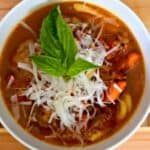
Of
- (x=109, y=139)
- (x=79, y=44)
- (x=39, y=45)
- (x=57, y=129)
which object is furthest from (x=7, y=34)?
(x=109, y=139)

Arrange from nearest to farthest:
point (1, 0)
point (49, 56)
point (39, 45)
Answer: point (49, 56) < point (39, 45) < point (1, 0)

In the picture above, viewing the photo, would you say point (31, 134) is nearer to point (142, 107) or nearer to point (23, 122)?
point (23, 122)

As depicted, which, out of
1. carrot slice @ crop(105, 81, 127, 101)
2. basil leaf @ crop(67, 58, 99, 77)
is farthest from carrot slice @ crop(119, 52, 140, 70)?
basil leaf @ crop(67, 58, 99, 77)

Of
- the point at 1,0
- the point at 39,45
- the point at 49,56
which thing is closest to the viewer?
the point at 49,56

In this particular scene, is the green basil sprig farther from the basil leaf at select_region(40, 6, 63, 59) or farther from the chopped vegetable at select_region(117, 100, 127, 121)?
the chopped vegetable at select_region(117, 100, 127, 121)

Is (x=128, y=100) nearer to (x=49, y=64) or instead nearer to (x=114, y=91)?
(x=114, y=91)

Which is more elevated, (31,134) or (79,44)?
(79,44)

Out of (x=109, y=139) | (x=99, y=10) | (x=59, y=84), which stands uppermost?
(x=99, y=10)
